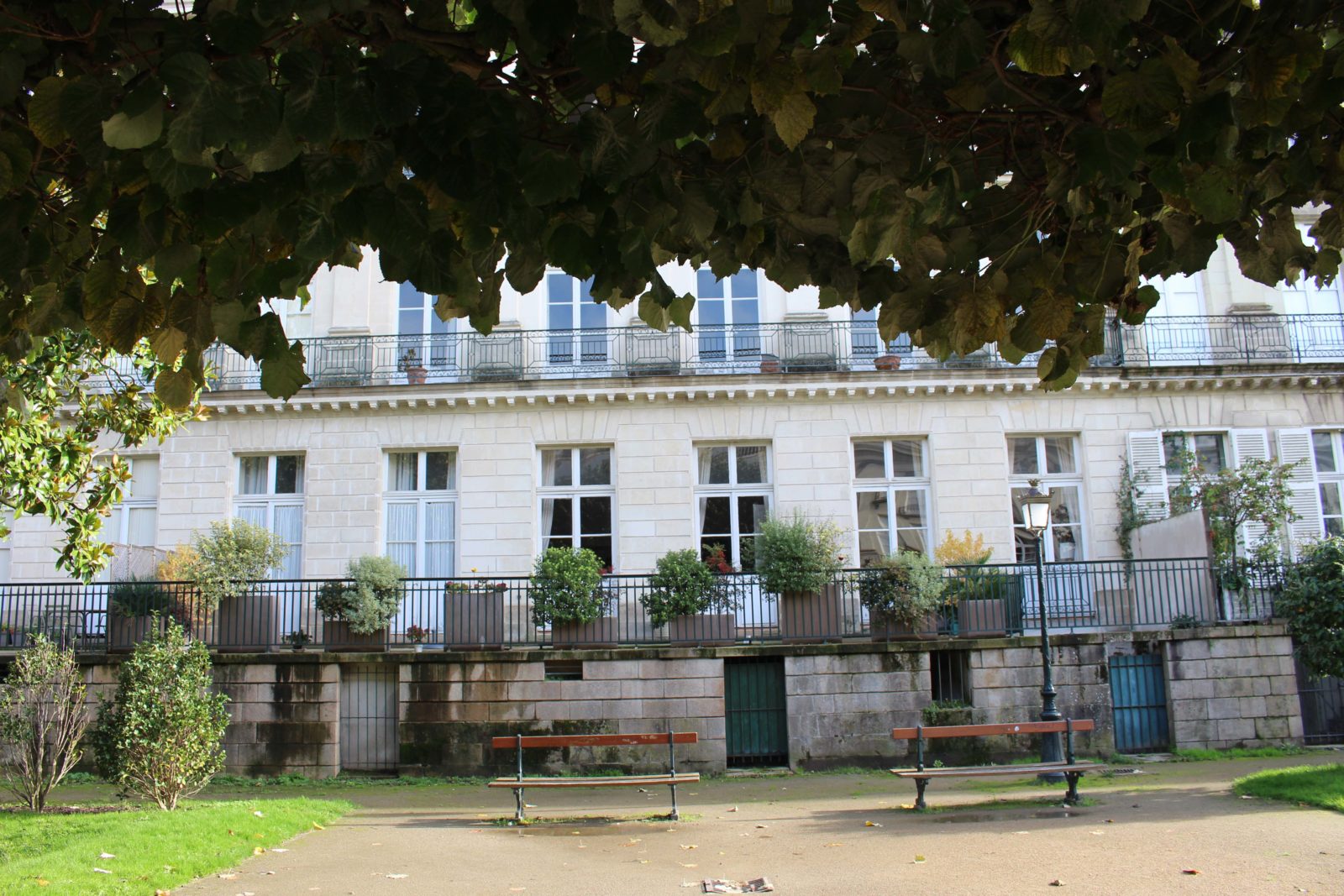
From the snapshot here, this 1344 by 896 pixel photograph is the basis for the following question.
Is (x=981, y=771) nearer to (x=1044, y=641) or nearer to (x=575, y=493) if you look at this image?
(x=1044, y=641)

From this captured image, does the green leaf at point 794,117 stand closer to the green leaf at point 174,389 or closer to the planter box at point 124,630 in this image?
the green leaf at point 174,389

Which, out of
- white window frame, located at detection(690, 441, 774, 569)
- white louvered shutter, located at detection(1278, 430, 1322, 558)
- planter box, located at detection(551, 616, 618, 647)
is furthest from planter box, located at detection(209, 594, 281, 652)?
white louvered shutter, located at detection(1278, 430, 1322, 558)

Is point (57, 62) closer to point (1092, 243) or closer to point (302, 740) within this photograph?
point (1092, 243)

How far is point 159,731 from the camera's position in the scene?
12.4 metres

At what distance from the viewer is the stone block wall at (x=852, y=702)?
659 inches

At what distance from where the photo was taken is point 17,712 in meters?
12.6

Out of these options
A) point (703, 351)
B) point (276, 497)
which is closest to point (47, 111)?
point (703, 351)

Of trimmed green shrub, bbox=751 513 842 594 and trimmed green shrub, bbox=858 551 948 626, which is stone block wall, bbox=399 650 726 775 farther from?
trimmed green shrub, bbox=858 551 948 626

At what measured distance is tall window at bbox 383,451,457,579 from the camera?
2089 cm

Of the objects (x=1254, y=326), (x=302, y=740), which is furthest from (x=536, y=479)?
(x=1254, y=326)

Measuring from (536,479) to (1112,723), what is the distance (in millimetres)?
10415

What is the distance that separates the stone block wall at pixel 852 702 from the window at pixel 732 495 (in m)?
3.93

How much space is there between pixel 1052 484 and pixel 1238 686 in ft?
16.8

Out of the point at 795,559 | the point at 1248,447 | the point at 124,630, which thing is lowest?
the point at 124,630
